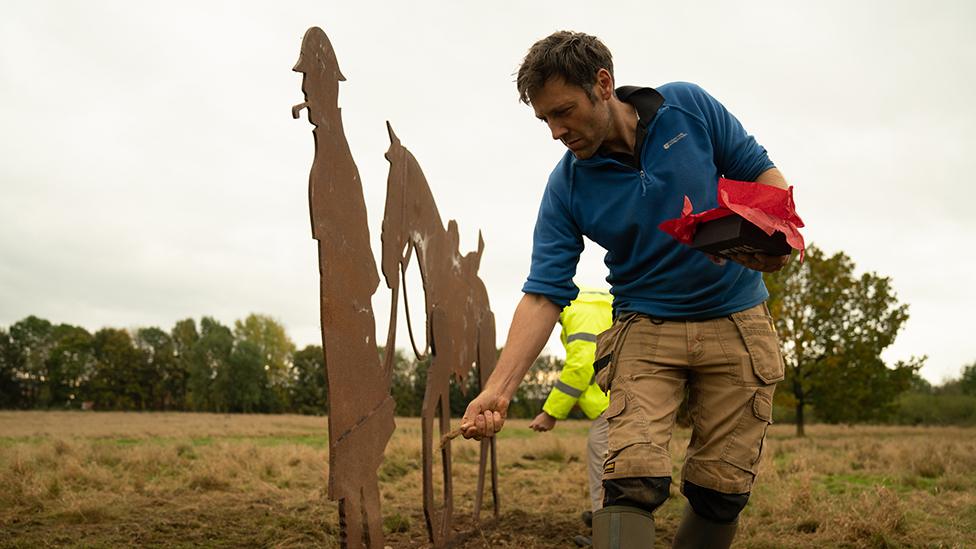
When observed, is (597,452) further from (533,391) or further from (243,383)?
(243,383)

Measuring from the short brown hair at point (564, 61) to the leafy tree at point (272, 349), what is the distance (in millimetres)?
45174

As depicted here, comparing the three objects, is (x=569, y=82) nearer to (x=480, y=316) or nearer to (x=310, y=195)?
(x=310, y=195)

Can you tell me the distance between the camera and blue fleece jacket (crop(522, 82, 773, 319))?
2734 millimetres

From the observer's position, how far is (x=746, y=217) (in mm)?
2139

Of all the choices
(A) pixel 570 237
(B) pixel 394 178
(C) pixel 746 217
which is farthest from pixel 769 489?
(C) pixel 746 217

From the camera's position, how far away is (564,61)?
8.21 feet

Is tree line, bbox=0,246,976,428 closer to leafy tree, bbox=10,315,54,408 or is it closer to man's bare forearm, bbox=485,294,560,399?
leafy tree, bbox=10,315,54,408

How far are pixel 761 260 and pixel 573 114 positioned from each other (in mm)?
773

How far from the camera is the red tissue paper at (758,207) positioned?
219 cm

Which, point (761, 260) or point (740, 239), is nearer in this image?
point (740, 239)

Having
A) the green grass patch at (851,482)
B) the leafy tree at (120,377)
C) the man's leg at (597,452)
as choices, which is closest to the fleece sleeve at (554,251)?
the man's leg at (597,452)

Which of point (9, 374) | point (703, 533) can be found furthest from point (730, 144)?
point (9, 374)

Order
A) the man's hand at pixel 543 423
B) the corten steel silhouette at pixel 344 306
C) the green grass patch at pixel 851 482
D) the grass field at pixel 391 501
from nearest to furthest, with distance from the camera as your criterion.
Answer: the corten steel silhouette at pixel 344 306, the man's hand at pixel 543 423, the grass field at pixel 391 501, the green grass patch at pixel 851 482

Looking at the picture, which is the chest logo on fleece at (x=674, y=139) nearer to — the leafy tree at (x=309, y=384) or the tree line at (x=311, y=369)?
the tree line at (x=311, y=369)
